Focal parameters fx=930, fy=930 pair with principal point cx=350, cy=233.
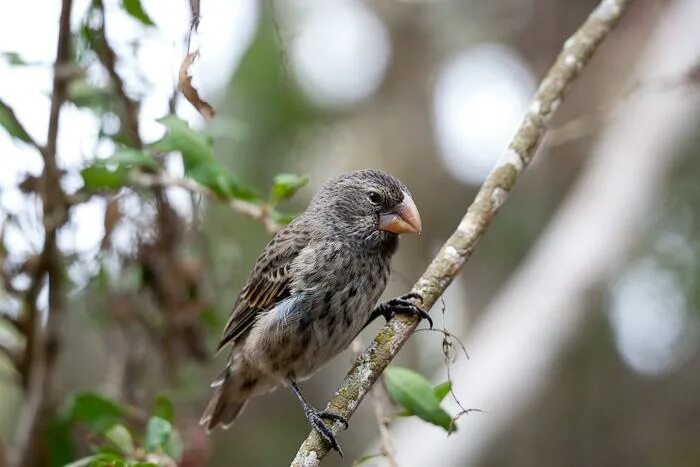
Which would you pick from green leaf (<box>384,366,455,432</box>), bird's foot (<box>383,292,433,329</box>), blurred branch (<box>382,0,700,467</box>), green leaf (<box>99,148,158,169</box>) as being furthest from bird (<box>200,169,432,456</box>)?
blurred branch (<box>382,0,700,467</box>)

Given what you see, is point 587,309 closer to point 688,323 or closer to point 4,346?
point 688,323

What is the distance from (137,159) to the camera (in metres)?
3.07

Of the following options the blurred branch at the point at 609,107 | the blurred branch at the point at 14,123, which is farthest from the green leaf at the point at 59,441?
the blurred branch at the point at 609,107

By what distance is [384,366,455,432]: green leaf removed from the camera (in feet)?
9.03

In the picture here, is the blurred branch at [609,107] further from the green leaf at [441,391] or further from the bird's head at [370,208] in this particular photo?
the green leaf at [441,391]

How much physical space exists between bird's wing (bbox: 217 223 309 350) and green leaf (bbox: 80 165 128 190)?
2.33 feet

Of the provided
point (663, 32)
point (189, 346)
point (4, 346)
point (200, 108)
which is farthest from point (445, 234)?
point (200, 108)

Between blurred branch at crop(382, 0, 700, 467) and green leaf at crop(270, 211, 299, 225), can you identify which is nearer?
green leaf at crop(270, 211, 299, 225)

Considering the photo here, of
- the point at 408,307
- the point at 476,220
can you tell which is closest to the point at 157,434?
the point at 408,307

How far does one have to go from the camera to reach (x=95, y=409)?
10.8 ft

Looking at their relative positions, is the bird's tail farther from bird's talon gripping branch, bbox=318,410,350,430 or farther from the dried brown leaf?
the dried brown leaf

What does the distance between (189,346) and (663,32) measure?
4.06 metres

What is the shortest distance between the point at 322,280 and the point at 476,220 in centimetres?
80

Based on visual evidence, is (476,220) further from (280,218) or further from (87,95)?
(87,95)
